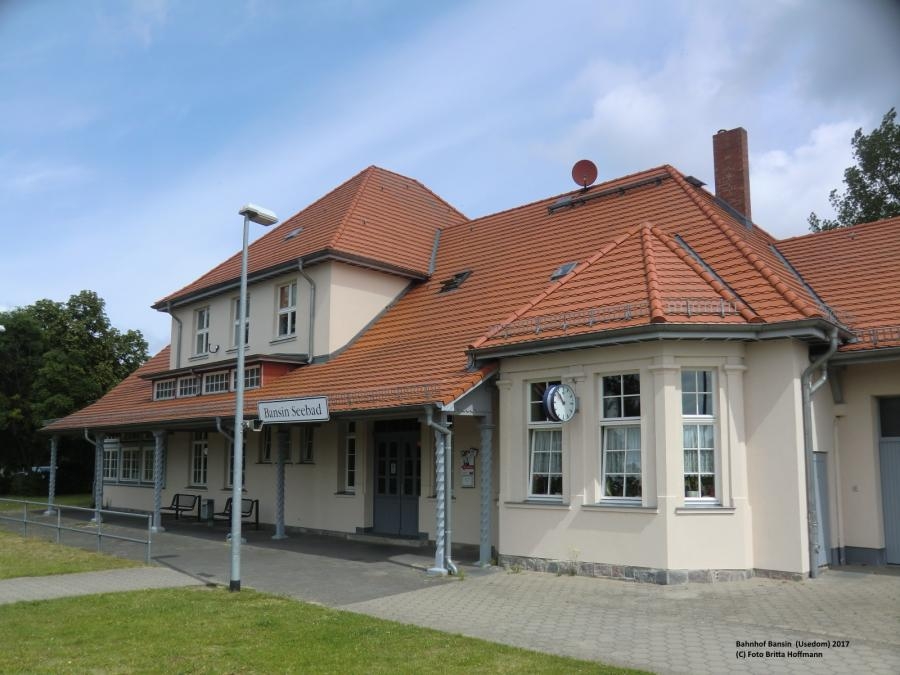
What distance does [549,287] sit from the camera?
44.5 ft

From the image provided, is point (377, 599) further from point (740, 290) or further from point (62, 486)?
point (62, 486)

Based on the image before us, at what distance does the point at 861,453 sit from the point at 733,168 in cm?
787

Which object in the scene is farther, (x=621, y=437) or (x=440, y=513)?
(x=440, y=513)

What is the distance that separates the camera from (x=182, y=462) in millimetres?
23312

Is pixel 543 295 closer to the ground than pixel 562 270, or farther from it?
closer to the ground

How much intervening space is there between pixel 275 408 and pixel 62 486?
107 feet

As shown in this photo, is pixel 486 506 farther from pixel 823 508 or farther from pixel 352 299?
pixel 352 299

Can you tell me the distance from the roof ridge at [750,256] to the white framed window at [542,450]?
3.53 m

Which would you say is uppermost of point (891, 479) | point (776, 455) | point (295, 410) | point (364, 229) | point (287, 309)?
point (364, 229)

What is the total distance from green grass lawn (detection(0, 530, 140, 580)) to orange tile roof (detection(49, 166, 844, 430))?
12.5 feet

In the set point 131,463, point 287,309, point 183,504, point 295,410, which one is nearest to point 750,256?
point 295,410

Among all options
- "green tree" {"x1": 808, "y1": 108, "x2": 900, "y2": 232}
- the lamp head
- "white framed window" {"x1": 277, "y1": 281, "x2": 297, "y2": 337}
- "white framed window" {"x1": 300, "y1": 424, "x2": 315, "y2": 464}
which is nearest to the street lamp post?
the lamp head

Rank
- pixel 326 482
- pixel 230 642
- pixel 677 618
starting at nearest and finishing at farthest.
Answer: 1. pixel 230 642
2. pixel 677 618
3. pixel 326 482

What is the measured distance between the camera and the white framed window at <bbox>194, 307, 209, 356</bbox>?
2248 centimetres
